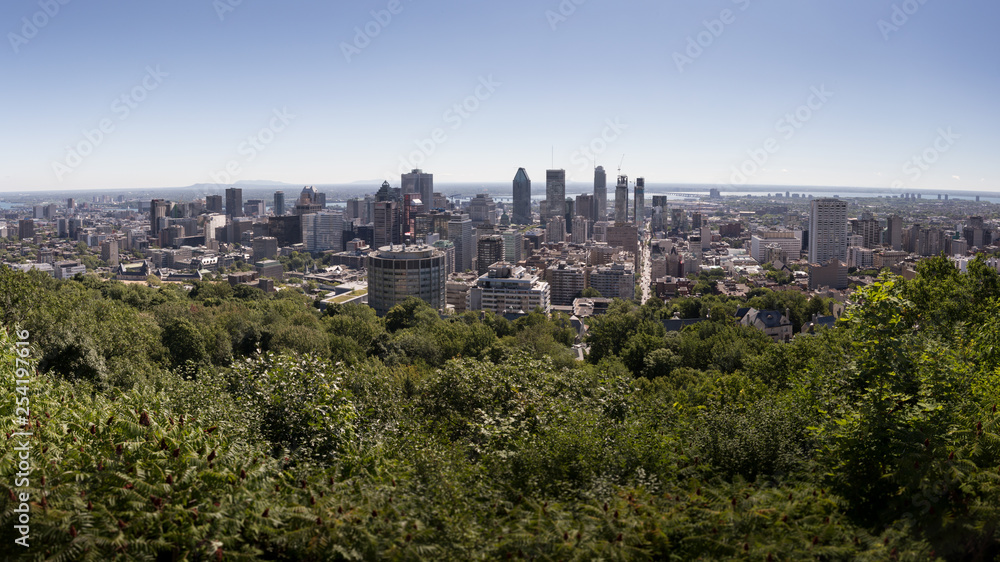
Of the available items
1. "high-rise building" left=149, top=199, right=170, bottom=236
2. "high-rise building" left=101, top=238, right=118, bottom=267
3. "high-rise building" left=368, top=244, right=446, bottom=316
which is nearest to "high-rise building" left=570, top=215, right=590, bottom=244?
"high-rise building" left=368, top=244, right=446, bottom=316

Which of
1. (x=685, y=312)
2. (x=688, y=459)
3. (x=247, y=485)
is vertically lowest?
(x=685, y=312)

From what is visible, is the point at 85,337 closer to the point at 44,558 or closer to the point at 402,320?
the point at 44,558

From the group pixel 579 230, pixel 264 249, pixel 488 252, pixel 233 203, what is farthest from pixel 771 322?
pixel 233 203

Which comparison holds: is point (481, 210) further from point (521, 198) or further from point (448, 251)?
point (448, 251)

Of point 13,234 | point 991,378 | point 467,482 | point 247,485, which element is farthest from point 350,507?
point 13,234

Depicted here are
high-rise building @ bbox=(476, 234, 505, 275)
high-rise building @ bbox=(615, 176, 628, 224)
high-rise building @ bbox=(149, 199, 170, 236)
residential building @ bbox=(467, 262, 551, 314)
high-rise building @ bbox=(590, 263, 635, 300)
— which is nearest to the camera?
residential building @ bbox=(467, 262, 551, 314)

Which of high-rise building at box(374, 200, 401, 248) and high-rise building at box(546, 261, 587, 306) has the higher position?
high-rise building at box(374, 200, 401, 248)

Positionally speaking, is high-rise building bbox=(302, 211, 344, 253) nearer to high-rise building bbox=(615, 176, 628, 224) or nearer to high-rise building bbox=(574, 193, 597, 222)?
high-rise building bbox=(574, 193, 597, 222)

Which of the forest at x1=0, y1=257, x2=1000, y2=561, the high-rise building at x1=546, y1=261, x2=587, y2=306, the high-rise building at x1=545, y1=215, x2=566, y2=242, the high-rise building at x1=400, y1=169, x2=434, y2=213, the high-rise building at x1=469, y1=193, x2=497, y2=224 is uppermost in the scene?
the high-rise building at x1=400, y1=169, x2=434, y2=213
